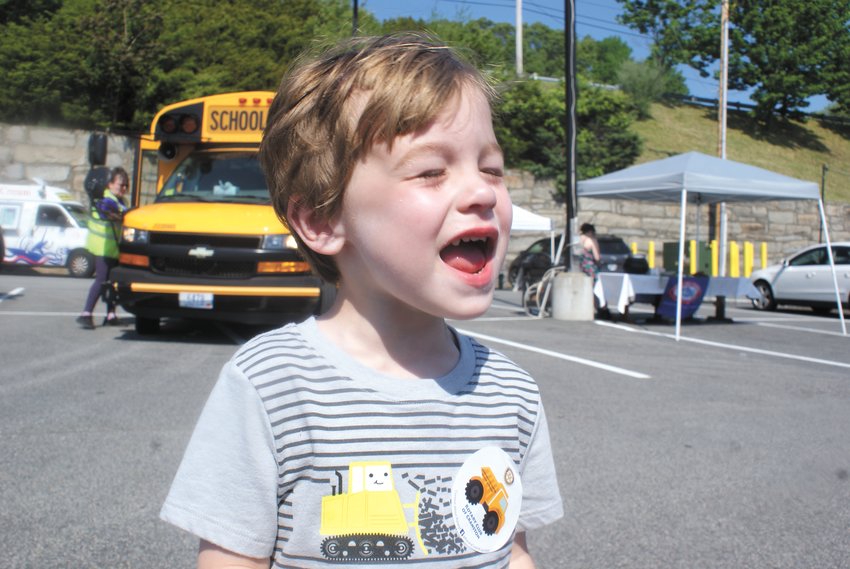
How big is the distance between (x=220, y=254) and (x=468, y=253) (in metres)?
7.16

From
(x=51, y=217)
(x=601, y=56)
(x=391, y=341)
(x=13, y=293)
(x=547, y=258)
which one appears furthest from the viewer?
(x=601, y=56)

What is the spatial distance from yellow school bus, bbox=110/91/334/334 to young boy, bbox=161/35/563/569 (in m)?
6.29

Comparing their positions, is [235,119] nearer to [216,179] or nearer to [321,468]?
[216,179]

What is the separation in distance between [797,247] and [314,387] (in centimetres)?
3150

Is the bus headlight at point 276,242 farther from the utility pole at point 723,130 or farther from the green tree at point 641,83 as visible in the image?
the green tree at point 641,83

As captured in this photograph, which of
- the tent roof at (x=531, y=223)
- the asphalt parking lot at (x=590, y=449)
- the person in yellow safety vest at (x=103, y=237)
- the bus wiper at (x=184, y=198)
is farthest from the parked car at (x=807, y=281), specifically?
the person in yellow safety vest at (x=103, y=237)

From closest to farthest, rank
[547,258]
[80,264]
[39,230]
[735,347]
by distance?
[735,347] < [39,230] < [80,264] < [547,258]

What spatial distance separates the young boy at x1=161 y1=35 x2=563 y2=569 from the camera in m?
1.26

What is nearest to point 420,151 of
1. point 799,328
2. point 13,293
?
point 799,328

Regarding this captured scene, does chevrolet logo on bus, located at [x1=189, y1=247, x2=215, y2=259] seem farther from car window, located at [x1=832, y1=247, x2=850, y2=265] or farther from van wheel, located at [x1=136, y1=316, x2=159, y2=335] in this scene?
car window, located at [x1=832, y1=247, x2=850, y2=265]

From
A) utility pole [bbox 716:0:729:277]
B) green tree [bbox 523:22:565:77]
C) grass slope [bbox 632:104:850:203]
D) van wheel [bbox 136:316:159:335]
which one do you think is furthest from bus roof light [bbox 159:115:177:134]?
green tree [bbox 523:22:565:77]

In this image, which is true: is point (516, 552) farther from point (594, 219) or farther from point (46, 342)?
point (594, 219)

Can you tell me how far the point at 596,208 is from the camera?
28047 millimetres

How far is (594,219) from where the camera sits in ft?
91.6
